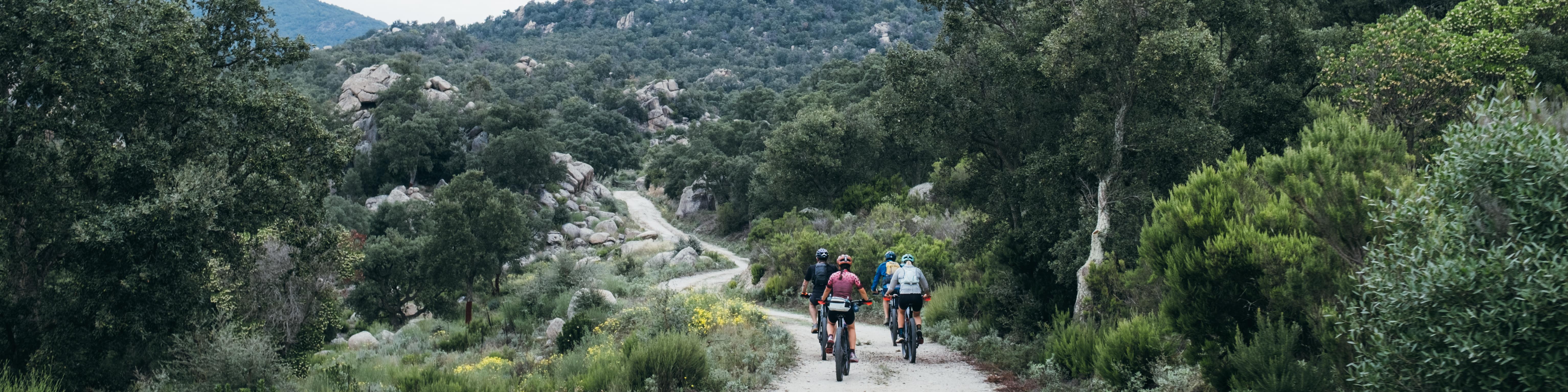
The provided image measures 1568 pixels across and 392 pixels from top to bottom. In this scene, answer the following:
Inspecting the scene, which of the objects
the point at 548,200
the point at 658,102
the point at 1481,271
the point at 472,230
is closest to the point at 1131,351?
the point at 1481,271

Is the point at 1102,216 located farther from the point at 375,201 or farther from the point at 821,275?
the point at 375,201

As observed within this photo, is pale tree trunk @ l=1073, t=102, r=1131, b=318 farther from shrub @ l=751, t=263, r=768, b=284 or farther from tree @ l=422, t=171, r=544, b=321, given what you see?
tree @ l=422, t=171, r=544, b=321

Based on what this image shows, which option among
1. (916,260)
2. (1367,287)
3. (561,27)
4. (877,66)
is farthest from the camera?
(561,27)

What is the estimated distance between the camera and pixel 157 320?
446 inches

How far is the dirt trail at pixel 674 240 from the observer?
101 feet

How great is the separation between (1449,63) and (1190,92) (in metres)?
5.77

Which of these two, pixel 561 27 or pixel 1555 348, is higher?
pixel 561 27

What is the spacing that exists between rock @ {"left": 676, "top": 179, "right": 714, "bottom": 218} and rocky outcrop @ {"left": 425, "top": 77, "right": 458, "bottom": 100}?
90.5ft

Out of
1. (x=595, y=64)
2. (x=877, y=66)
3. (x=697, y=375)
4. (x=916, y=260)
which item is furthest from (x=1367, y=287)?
(x=595, y=64)

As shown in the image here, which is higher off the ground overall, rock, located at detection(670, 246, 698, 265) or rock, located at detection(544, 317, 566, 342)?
rock, located at detection(544, 317, 566, 342)

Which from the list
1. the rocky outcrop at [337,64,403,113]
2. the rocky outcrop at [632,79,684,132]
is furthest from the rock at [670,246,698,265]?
the rocky outcrop at [632,79,684,132]

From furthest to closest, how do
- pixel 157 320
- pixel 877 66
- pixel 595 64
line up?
1. pixel 595 64
2. pixel 877 66
3. pixel 157 320

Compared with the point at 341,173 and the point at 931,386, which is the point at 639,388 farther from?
the point at 341,173

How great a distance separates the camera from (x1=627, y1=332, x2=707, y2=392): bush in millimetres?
8500
